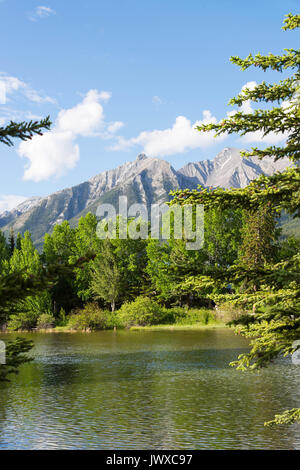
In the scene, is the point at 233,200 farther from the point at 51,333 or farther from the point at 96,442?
the point at 51,333

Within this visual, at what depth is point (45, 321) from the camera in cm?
6209

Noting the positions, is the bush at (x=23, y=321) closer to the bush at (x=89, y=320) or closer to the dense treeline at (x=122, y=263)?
the dense treeline at (x=122, y=263)

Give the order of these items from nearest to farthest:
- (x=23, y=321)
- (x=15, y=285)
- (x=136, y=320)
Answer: (x=15, y=285), (x=136, y=320), (x=23, y=321)

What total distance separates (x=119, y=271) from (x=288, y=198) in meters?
58.6

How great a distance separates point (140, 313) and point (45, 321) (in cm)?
1242

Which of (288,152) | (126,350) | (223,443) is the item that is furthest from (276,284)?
(126,350)

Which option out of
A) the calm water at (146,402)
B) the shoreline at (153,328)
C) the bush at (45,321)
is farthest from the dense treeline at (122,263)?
the calm water at (146,402)

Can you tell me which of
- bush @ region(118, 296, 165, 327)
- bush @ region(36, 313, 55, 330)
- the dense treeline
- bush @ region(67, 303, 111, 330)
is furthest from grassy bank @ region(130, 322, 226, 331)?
bush @ region(36, 313, 55, 330)

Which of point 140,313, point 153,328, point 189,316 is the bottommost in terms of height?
point 153,328

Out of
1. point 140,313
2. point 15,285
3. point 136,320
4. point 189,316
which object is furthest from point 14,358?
point 189,316

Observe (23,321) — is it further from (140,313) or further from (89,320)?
(140,313)

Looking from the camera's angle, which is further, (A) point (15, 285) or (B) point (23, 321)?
(B) point (23, 321)

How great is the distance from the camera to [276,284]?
970cm

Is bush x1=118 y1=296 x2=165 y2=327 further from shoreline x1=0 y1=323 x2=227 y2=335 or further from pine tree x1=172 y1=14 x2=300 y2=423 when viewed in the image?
pine tree x1=172 y1=14 x2=300 y2=423
